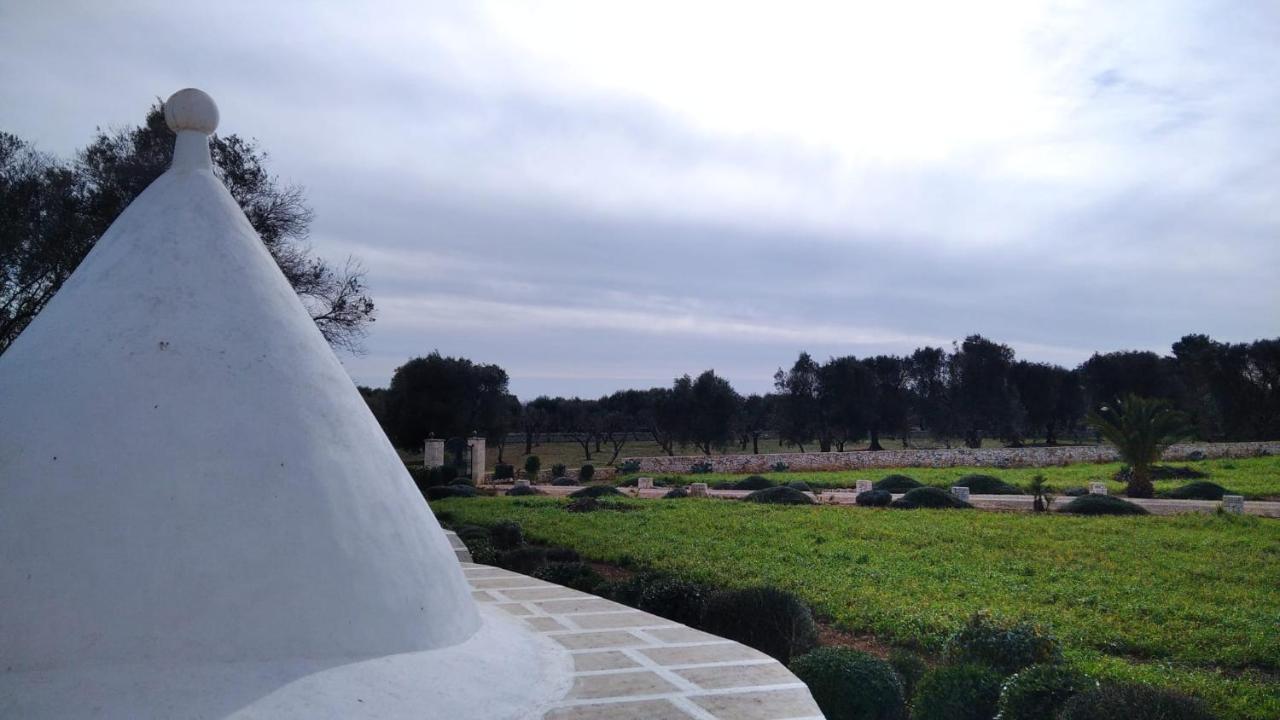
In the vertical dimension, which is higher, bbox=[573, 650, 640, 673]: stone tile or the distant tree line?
the distant tree line

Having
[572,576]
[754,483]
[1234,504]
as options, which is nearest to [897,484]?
[754,483]

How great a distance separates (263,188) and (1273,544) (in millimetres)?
20985

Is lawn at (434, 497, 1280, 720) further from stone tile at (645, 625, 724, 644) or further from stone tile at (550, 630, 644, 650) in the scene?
stone tile at (550, 630, 644, 650)

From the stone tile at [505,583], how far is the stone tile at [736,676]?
3.71m

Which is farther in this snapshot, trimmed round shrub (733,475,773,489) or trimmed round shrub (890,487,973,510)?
trimmed round shrub (733,475,773,489)

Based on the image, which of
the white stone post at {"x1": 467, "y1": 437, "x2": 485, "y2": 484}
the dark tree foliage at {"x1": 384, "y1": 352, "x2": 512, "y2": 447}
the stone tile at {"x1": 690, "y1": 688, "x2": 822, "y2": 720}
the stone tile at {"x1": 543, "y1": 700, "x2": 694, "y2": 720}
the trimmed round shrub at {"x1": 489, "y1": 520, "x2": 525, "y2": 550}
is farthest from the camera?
the dark tree foliage at {"x1": 384, "y1": 352, "x2": 512, "y2": 447}

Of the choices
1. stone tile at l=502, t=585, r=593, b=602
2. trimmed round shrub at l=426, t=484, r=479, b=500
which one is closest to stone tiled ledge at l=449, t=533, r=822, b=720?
stone tile at l=502, t=585, r=593, b=602

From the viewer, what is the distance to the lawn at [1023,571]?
7.99 meters

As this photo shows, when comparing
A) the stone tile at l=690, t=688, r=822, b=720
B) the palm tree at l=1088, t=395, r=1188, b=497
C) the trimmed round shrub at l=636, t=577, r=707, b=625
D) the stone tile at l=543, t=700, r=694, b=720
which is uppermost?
the palm tree at l=1088, t=395, r=1188, b=497

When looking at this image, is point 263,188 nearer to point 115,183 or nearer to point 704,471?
point 115,183

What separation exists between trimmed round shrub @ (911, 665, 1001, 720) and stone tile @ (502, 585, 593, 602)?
144 inches

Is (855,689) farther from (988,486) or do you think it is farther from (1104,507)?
(988,486)

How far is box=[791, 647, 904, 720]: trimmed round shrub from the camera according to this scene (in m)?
6.38

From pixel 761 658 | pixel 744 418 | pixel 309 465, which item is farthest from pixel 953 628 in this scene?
pixel 744 418
